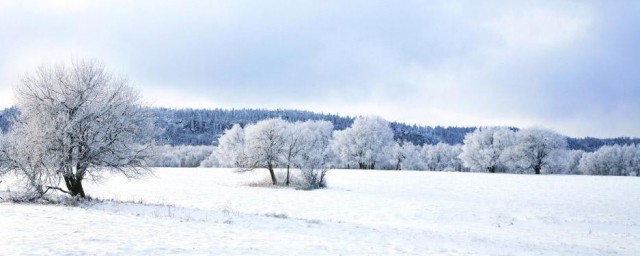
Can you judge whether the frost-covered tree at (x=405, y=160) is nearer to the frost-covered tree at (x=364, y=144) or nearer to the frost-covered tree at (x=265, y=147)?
the frost-covered tree at (x=364, y=144)

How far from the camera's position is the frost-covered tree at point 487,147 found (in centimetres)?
9262

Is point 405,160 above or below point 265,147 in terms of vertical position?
below

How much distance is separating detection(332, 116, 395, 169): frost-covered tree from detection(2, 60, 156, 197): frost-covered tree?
208 ft

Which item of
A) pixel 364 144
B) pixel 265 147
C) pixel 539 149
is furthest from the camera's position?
pixel 364 144

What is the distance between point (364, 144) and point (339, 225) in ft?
226

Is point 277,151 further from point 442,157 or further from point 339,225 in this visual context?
point 442,157

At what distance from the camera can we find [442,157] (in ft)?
507

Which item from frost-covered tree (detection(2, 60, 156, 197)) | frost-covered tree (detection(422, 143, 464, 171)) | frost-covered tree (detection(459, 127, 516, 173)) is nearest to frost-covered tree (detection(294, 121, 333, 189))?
frost-covered tree (detection(2, 60, 156, 197))

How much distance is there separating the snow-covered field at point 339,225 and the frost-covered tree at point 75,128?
9.90ft

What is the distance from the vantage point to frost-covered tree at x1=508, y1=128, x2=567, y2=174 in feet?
273

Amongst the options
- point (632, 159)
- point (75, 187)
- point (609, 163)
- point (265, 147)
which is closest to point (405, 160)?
point (609, 163)

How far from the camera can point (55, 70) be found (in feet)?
91.6

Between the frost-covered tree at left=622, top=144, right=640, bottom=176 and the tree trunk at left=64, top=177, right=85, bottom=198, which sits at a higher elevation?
the frost-covered tree at left=622, top=144, right=640, bottom=176

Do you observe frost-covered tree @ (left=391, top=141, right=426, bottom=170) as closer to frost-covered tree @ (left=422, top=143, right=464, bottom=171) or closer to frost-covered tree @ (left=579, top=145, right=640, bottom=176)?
frost-covered tree @ (left=422, top=143, right=464, bottom=171)
